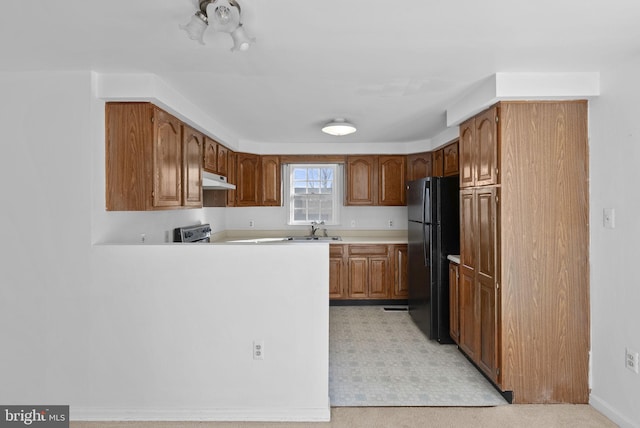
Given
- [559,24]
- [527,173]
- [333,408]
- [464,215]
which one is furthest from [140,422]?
[559,24]

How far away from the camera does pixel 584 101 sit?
2.51m

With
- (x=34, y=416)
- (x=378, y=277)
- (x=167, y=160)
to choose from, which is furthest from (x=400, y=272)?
(x=34, y=416)

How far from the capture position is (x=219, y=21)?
151 centimetres

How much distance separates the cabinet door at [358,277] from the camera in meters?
4.91

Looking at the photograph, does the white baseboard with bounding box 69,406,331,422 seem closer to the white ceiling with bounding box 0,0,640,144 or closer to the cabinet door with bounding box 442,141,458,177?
the white ceiling with bounding box 0,0,640,144

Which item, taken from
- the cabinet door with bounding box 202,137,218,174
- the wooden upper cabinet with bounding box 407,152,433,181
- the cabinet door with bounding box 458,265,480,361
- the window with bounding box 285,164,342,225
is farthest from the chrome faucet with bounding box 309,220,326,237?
the cabinet door with bounding box 458,265,480,361

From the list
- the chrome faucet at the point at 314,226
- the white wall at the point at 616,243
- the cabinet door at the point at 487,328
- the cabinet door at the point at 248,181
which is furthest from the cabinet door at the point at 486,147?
the cabinet door at the point at 248,181

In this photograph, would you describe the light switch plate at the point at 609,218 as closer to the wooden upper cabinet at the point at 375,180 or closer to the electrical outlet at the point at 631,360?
the electrical outlet at the point at 631,360

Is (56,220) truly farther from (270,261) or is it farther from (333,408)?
(333,408)

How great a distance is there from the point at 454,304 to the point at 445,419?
1.27 m

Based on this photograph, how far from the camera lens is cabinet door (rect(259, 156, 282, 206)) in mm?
5066

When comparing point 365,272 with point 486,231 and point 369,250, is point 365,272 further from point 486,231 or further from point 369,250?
point 486,231

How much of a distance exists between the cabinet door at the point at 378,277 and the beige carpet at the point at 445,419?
2.43m

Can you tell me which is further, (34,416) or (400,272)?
(400,272)
